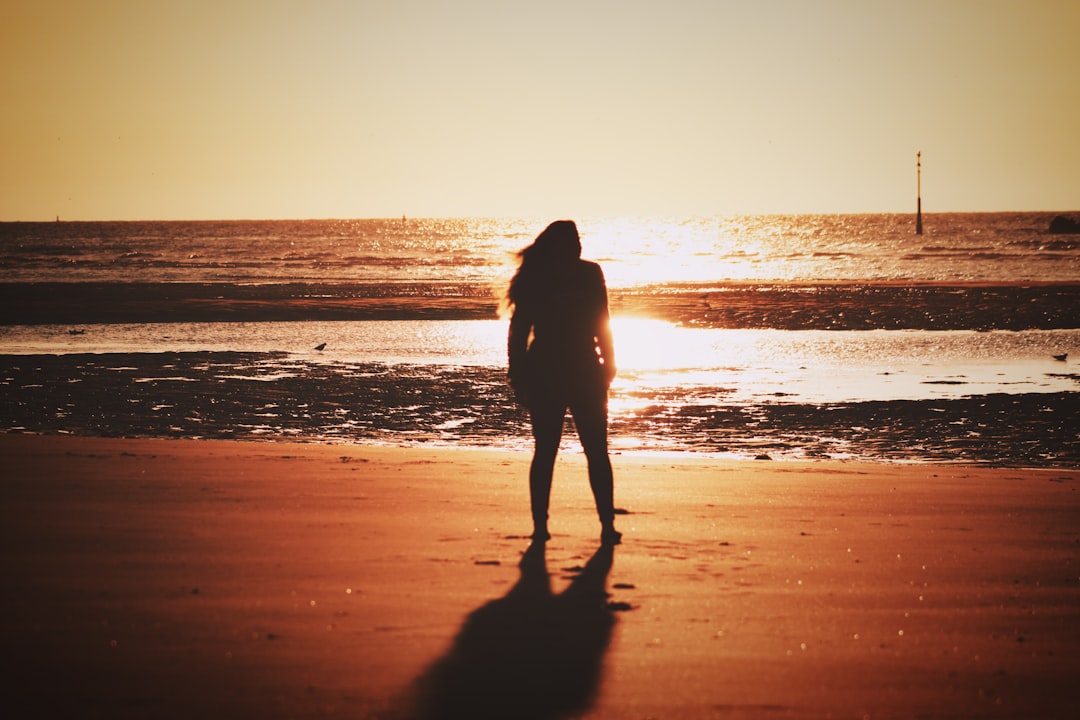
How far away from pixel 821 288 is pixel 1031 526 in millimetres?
38210

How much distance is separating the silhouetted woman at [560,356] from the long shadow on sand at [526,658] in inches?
38.8

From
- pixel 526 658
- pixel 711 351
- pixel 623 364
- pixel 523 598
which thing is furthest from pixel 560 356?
pixel 711 351

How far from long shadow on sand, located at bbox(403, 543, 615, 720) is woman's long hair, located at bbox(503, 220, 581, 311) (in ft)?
5.66

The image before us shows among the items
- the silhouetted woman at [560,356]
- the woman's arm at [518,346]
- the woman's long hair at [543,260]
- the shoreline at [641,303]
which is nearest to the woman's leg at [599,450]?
the silhouetted woman at [560,356]

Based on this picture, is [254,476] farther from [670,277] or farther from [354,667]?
[670,277]

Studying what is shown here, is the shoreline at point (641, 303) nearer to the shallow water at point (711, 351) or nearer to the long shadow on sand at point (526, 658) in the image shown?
the shallow water at point (711, 351)

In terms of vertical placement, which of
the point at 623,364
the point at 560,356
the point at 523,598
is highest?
the point at 560,356

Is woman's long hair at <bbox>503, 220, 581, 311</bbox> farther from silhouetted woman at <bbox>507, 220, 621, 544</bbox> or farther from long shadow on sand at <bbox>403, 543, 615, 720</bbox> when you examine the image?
long shadow on sand at <bbox>403, 543, 615, 720</bbox>

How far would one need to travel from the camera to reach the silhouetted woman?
6578 millimetres

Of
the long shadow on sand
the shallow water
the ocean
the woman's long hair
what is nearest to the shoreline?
the ocean

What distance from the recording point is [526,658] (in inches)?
178

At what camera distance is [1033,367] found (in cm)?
1855

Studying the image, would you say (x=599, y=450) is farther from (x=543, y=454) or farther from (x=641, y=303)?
(x=641, y=303)

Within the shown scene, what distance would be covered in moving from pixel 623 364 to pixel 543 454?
43.5 feet
